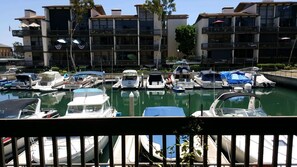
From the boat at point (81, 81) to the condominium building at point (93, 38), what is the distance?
33.0 ft

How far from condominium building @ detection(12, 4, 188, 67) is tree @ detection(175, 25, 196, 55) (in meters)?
5.55

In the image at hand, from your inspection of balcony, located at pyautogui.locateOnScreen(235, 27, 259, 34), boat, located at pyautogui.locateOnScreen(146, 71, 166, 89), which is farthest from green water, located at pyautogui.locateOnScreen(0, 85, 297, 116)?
balcony, located at pyautogui.locateOnScreen(235, 27, 259, 34)

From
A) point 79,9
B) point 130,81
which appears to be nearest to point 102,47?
point 79,9

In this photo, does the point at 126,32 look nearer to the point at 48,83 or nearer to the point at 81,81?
the point at 81,81

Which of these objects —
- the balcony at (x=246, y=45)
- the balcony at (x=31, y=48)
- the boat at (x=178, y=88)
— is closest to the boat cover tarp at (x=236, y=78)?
the boat at (x=178, y=88)

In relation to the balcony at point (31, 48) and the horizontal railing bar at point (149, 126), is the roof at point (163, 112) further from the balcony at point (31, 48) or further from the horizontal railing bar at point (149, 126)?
the balcony at point (31, 48)

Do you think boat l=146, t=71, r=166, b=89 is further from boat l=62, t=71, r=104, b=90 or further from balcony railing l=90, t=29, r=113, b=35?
balcony railing l=90, t=29, r=113, b=35

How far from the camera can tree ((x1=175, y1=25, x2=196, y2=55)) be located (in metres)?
49.1

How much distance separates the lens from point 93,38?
149ft

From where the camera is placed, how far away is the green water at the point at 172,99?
22297 mm

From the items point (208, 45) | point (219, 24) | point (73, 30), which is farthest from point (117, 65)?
point (219, 24)

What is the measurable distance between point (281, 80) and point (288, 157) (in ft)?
111

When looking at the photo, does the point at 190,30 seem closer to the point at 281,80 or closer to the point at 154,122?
the point at 281,80

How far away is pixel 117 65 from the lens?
44062 millimetres
